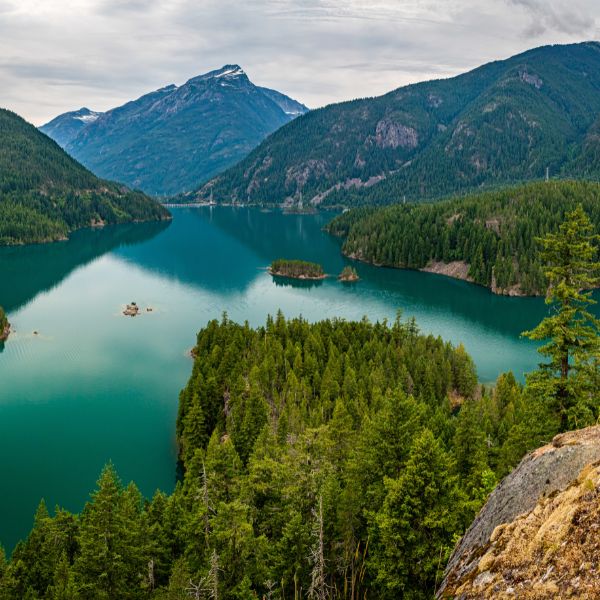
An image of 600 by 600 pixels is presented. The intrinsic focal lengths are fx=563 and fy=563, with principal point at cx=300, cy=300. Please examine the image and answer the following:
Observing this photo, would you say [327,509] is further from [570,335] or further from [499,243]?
[499,243]

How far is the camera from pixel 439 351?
8094 cm

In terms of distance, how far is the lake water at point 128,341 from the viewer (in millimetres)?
62531


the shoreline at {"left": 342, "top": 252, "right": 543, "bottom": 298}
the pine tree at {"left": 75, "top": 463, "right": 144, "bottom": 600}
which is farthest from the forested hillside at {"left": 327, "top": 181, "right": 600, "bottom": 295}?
the pine tree at {"left": 75, "top": 463, "right": 144, "bottom": 600}

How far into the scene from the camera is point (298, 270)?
17700 cm

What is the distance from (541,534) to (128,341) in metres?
104

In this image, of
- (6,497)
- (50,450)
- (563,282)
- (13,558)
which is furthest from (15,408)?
(563,282)

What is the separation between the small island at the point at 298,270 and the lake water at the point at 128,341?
5704 millimetres

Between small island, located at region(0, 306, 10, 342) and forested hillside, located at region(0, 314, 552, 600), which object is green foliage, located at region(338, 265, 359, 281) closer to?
small island, located at region(0, 306, 10, 342)

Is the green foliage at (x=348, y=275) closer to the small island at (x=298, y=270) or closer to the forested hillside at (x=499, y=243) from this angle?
the small island at (x=298, y=270)

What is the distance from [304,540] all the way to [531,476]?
18.3 metres

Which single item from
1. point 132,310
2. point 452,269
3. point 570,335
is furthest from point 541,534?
point 452,269

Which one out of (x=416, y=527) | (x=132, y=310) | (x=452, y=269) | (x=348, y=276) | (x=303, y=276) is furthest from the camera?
(x=452, y=269)

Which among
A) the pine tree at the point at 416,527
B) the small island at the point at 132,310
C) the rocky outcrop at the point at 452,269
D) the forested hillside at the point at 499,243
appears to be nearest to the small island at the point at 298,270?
the forested hillside at the point at 499,243

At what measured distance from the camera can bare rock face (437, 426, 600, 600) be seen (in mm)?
10297
